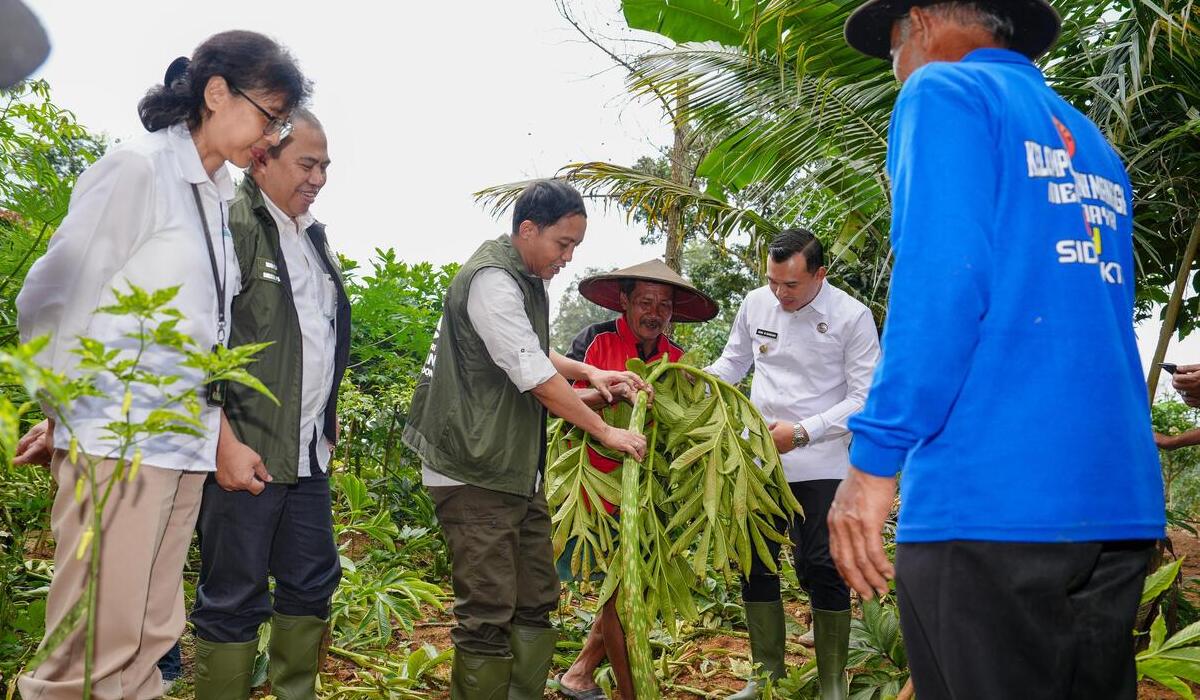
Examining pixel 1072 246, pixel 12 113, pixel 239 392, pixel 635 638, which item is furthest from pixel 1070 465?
pixel 12 113

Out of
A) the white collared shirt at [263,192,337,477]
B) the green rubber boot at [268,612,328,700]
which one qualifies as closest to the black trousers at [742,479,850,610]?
the green rubber boot at [268,612,328,700]

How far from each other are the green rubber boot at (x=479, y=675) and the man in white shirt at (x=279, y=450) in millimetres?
540

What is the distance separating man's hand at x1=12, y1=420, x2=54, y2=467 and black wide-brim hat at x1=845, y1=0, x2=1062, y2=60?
2.28m

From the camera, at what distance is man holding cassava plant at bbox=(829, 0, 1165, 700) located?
1.81 metres

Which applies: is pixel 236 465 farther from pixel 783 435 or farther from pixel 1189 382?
pixel 1189 382

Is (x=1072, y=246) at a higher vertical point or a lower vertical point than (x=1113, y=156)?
lower

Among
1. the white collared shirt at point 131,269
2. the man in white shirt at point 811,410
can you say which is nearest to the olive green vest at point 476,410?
the white collared shirt at point 131,269

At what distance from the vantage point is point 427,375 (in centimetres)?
372

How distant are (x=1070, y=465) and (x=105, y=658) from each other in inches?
89.0

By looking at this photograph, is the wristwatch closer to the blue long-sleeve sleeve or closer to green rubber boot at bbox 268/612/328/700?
green rubber boot at bbox 268/612/328/700

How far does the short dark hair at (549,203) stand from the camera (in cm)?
363

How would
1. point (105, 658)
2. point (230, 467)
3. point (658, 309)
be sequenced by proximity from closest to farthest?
point (105, 658), point (230, 467), point (658, 309)

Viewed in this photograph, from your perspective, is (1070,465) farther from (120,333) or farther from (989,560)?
(120,333)

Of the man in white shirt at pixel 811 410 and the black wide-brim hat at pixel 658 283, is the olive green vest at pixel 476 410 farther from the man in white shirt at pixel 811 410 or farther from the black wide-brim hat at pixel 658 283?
the man in white shirt at pixel 811 410
